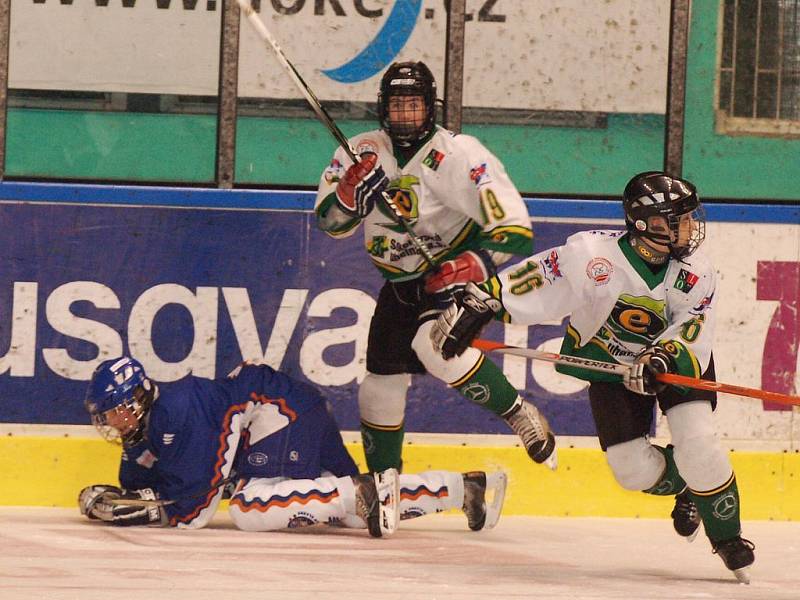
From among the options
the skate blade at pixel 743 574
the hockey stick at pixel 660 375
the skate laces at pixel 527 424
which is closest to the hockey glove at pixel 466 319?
the hockey stick at pixel 660 375

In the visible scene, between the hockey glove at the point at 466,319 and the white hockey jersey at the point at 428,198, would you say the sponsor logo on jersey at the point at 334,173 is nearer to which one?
the white hockey jersey at the point at 428,198

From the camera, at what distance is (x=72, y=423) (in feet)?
19.6

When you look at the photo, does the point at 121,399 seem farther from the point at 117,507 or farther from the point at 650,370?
the point at 650,370

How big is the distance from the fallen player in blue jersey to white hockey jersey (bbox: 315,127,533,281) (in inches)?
22.3

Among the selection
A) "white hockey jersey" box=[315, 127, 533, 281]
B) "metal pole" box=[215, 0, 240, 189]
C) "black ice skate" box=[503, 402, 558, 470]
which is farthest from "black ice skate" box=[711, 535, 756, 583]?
"metal pole" box=[215, 0, 240, 189]

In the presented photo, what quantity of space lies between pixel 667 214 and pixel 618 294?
0.29 metres

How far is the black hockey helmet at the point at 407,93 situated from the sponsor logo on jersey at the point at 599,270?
2.81 feet

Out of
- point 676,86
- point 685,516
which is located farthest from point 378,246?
point 676,86

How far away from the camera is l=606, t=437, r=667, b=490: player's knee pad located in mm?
5125

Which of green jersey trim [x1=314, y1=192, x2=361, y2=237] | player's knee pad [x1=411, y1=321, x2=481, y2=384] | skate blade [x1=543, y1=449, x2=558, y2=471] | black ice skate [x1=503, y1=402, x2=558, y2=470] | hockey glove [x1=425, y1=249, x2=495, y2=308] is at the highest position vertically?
green jersey trim [x1=314, y1=192, x2=361, y2=237]

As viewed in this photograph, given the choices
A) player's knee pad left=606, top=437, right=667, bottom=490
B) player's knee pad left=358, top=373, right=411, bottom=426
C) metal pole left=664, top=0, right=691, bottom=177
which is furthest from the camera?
metal pole left=664, top=0, right=691, bottom=177

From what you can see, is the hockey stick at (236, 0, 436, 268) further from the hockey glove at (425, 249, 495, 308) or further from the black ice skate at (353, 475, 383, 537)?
the black ice skate at (353, 475, 383, 537)

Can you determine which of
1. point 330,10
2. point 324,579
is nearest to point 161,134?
point 330,10

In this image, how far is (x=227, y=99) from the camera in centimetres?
616
